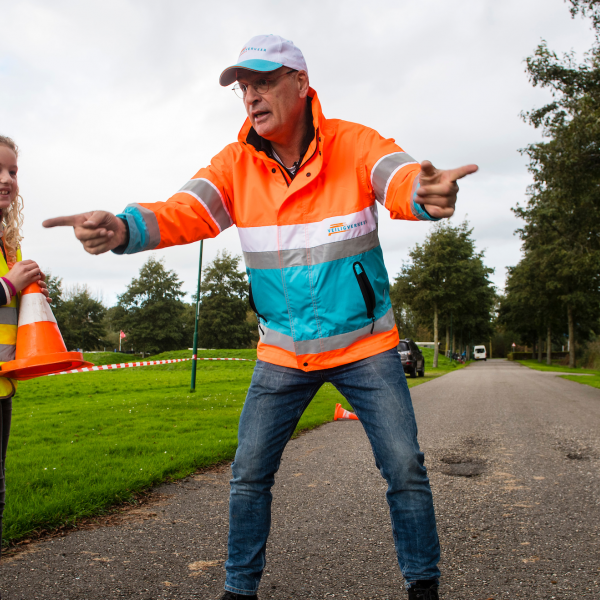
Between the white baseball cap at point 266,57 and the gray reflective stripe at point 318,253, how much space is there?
76 cm

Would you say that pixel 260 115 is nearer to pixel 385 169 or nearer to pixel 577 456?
pixel 385 169

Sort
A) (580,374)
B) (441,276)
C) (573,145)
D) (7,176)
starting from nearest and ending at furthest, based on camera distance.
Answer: (7,176) → (573,145) → (580,374) → (441,276)

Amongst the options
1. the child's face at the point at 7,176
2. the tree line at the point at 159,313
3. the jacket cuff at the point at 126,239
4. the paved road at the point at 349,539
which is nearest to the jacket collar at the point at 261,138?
the jacket cuff at the point at 126,239

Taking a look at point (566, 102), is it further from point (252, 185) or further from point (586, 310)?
point (586, 310)

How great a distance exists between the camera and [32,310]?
2.33 m

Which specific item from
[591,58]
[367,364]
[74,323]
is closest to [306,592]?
[367,364]

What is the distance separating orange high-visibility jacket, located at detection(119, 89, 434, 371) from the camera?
2.20 meters

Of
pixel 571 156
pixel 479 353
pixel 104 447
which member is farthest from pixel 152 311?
pixel 104 447

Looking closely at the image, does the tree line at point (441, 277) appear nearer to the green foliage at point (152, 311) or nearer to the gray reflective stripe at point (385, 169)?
the green foliage at point (152, 311)

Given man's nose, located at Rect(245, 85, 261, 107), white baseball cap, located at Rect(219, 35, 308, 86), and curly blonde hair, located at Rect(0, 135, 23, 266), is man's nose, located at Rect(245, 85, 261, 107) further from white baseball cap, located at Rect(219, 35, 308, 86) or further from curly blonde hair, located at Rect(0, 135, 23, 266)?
curly blonde hair, located at Rect(0, 135, 23, 266)

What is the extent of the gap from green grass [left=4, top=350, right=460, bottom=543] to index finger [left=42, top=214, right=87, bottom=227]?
2.36m

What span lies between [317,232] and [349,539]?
213cm

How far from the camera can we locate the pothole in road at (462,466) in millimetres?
5238

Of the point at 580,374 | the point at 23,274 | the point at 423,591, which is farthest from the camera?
the point at 580,374
